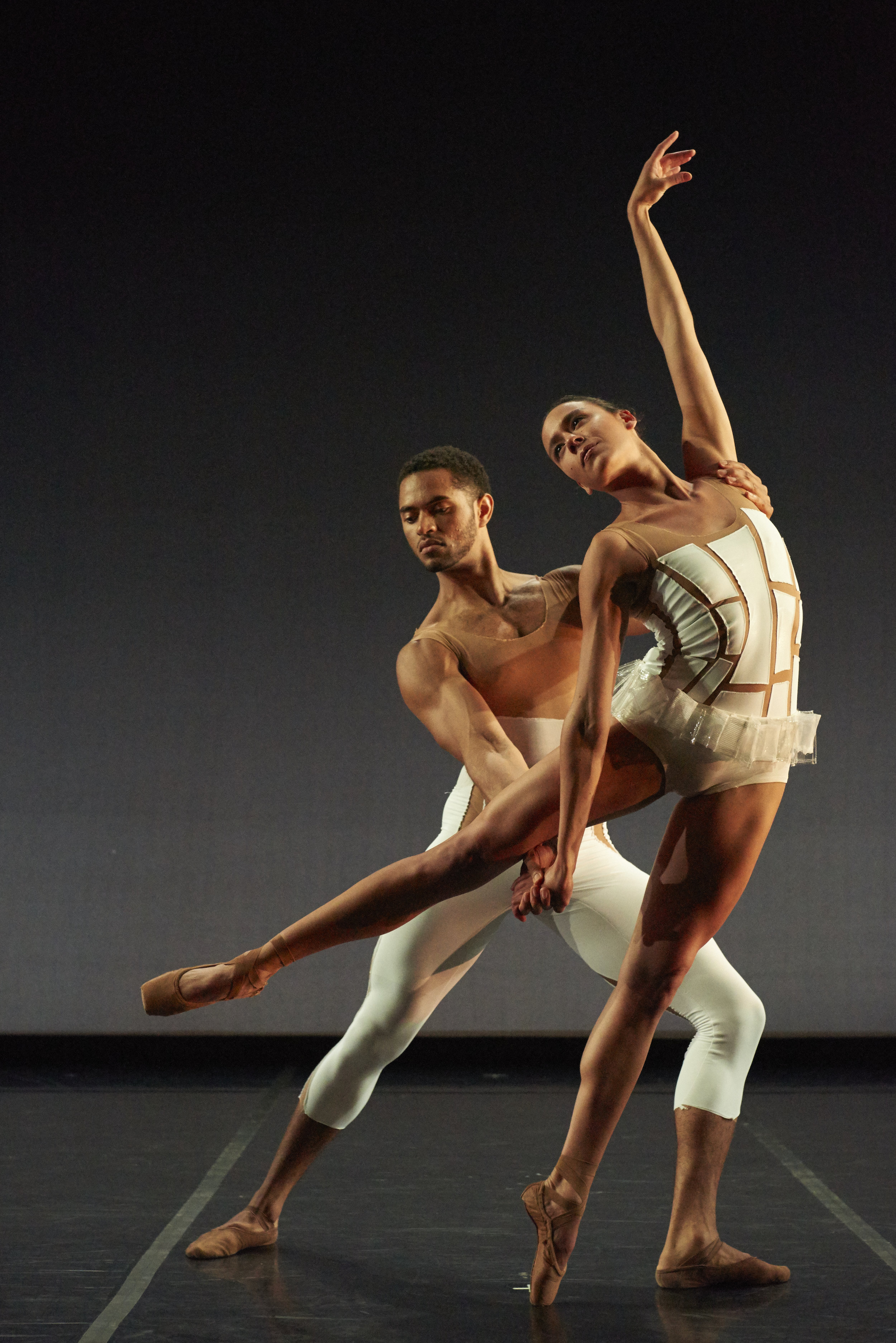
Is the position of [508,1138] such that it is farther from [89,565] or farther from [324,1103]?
[89,565]

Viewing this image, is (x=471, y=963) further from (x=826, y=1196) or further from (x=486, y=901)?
(x=826, y=1196)

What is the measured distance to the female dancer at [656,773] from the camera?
6.76ft

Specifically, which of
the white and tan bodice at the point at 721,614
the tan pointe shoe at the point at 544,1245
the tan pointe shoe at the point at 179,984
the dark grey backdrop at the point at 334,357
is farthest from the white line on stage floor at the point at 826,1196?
the dark grey backdrop at the point at 334,357

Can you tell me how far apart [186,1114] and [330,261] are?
2933 millimetres

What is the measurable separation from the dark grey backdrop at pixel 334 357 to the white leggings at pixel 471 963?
2306mm

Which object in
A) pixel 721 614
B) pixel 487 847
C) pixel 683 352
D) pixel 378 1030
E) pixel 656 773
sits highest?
pixel 683 352

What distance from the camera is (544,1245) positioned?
2.08m

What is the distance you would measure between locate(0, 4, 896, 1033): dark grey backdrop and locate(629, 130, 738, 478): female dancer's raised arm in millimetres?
2445

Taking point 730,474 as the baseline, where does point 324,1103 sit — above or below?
below

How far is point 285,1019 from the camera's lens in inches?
185

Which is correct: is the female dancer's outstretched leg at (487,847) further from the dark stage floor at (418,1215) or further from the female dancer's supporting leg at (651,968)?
the dark stage floor at (418,1215)

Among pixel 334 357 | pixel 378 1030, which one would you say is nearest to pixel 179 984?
A: pixel 378 1030

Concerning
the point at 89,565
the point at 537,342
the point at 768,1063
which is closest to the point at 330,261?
the point at 537,342

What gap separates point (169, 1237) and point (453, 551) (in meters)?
1.38
